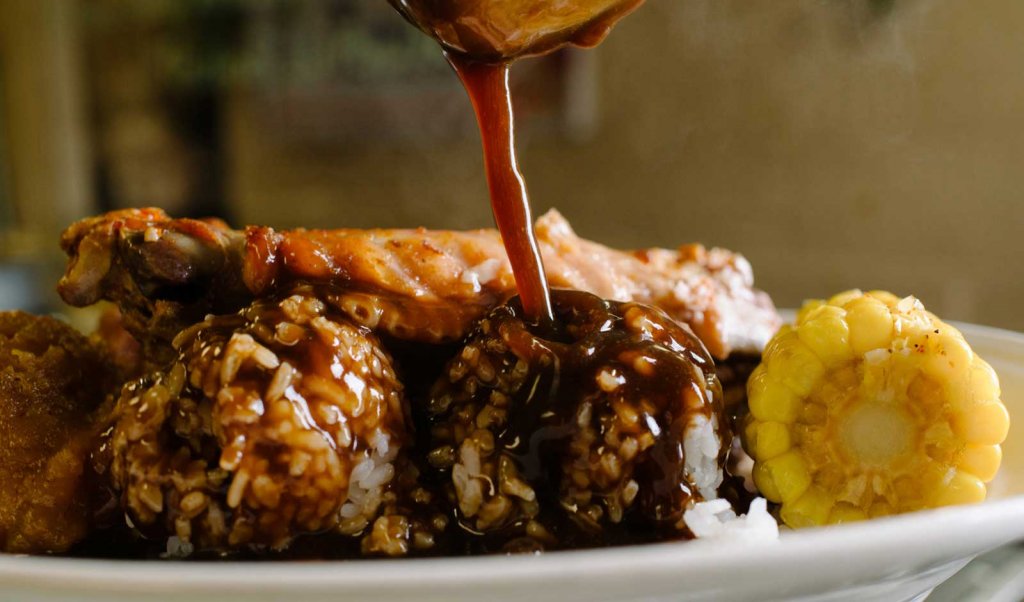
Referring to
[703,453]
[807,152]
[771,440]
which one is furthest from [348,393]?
[807,152]

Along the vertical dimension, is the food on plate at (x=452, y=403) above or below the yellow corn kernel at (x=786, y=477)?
above

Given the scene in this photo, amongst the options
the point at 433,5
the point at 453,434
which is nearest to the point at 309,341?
the point at 453,434

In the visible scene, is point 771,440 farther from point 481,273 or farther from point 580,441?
point 481,273

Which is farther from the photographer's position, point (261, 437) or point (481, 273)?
point (481, 273)

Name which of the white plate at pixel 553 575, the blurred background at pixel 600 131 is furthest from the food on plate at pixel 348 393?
the blurred background at pixel 600 131

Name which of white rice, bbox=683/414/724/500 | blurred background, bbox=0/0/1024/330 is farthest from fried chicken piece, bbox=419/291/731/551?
blurred background, bbox=0/0/1024/330

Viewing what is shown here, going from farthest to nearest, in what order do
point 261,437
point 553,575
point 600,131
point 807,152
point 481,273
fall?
point 600,131, point 807,152, point 481,273, point 261,437, point 553,575

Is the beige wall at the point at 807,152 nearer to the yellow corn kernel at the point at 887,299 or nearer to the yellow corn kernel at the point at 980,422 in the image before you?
the yellow corn kernel at the point at 887,299
